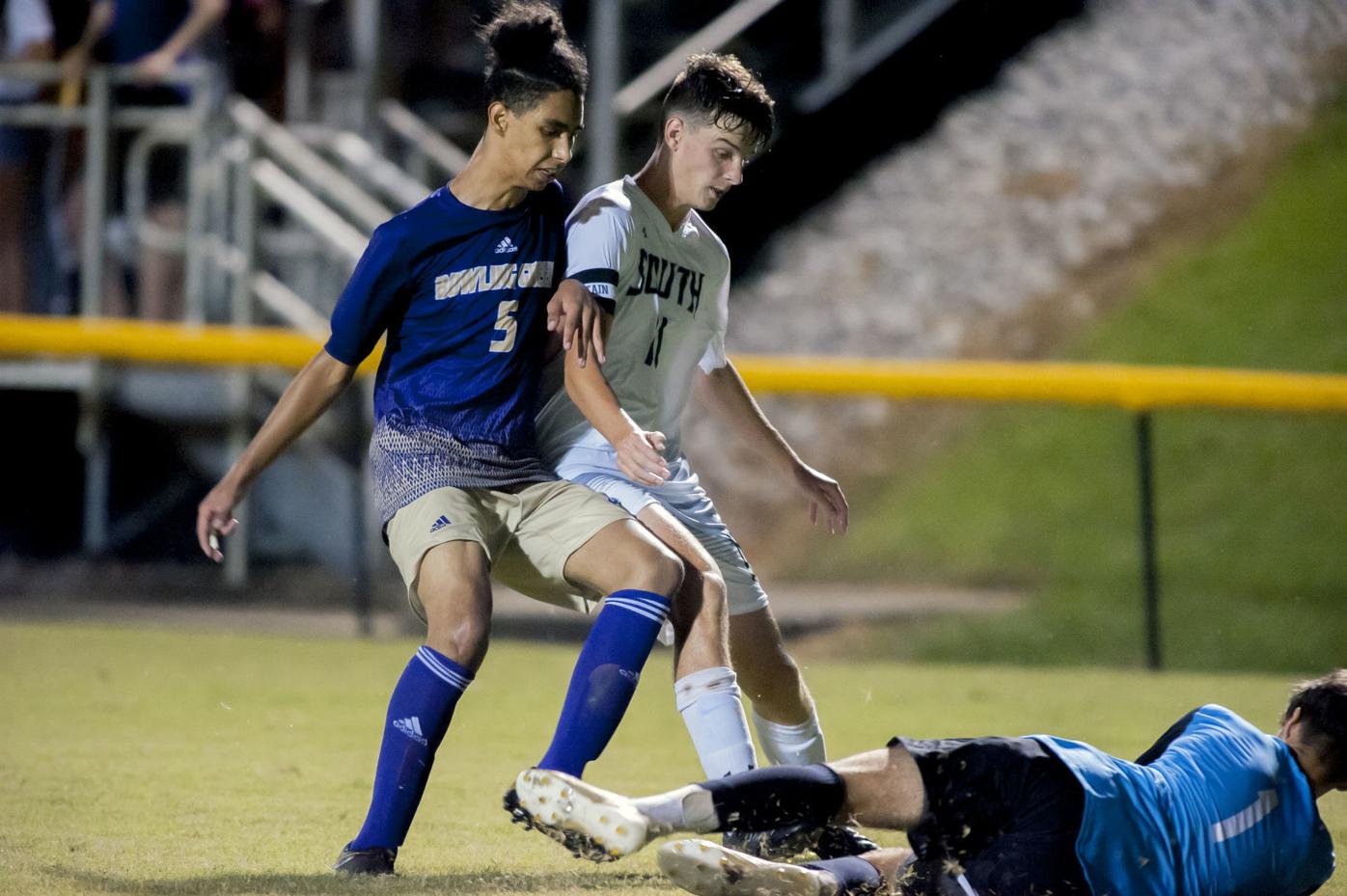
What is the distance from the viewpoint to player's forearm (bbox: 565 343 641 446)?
4082 mm

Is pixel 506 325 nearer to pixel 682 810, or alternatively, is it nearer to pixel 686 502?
pixel 686 502

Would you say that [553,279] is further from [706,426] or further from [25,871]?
[706,426]

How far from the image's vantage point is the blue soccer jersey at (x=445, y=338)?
4301mm

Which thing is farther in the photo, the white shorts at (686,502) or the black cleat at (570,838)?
the white shorts at (686,502)

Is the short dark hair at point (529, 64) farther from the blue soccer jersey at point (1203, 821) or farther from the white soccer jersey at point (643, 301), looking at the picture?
the blue soccer jersey at point (1203, 821)

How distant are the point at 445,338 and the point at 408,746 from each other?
972 mm

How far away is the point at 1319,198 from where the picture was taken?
50.4 feet

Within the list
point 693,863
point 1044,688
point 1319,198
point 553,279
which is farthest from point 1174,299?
point 693,863

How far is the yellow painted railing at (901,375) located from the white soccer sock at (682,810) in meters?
5.92

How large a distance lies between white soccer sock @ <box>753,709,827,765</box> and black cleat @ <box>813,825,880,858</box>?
1.31 ft

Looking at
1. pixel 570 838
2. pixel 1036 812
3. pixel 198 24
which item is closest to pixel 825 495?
pixel 1036 812

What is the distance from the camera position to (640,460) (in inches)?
157

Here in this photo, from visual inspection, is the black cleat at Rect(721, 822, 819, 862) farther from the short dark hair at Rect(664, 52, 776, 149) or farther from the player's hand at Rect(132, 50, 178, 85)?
the player's hand at Rect(132, 50, 178, 85)

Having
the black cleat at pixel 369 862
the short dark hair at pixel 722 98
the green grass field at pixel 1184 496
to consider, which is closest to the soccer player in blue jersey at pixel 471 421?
the black cleat at pixel 369 862
